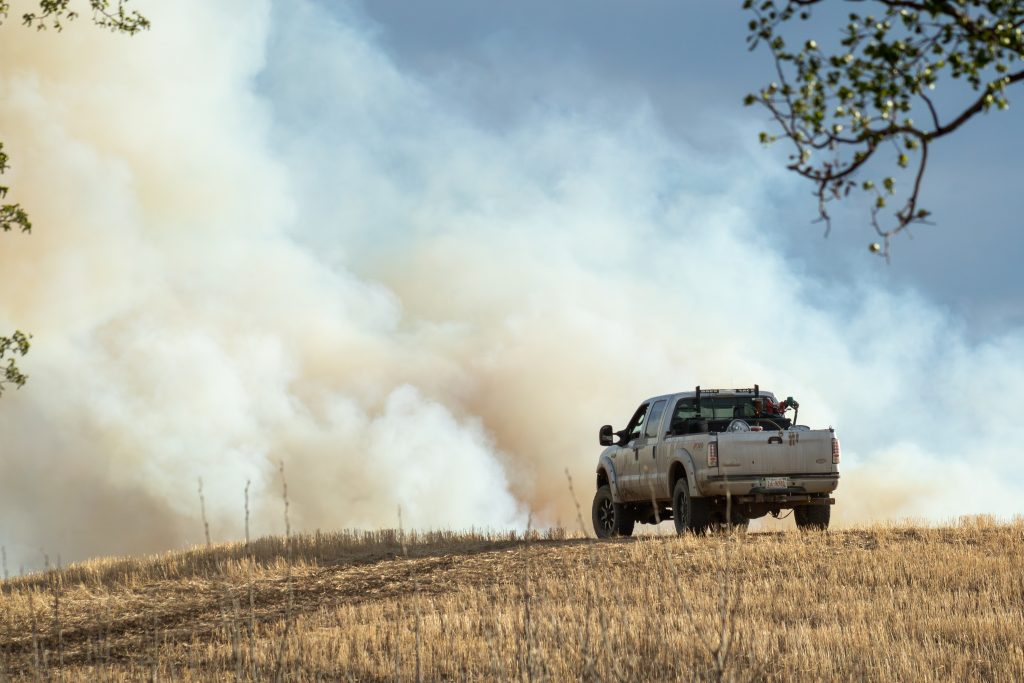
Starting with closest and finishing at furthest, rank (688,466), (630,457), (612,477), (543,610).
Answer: (543,610)
(688,466)
(630,457)
(612,477)

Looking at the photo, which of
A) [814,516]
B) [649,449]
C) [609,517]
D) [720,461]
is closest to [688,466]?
[720,461]

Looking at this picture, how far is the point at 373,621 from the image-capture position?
15.7 m

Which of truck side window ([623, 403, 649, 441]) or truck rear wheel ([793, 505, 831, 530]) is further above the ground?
truck side window ([623, 403, 649, 441])

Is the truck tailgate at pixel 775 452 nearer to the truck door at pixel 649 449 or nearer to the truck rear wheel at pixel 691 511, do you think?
the truck rear wheel at pixel 691 511

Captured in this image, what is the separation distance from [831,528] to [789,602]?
6390 mm

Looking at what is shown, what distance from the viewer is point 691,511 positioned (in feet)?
65.8

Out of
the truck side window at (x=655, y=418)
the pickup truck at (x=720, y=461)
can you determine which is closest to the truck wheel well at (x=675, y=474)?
the pickup truck at (x=720, y=461)

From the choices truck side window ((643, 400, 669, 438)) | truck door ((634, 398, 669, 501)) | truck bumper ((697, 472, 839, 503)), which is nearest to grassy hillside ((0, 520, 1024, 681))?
truck bumper ((697, 472, 839, 503))

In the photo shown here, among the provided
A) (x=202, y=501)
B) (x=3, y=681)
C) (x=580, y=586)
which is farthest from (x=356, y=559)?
(x=202, y=501)

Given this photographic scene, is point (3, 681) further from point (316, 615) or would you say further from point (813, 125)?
point (813, 125)

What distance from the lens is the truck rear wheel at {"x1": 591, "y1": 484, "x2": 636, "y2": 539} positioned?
23031 mm

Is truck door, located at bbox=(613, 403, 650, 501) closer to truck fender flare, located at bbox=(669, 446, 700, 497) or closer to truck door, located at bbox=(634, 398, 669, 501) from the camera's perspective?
truck door, located at bbox=(634, 398, 669, 501)

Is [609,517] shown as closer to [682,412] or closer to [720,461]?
[682,412]

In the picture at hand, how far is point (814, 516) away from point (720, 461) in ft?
10.0
